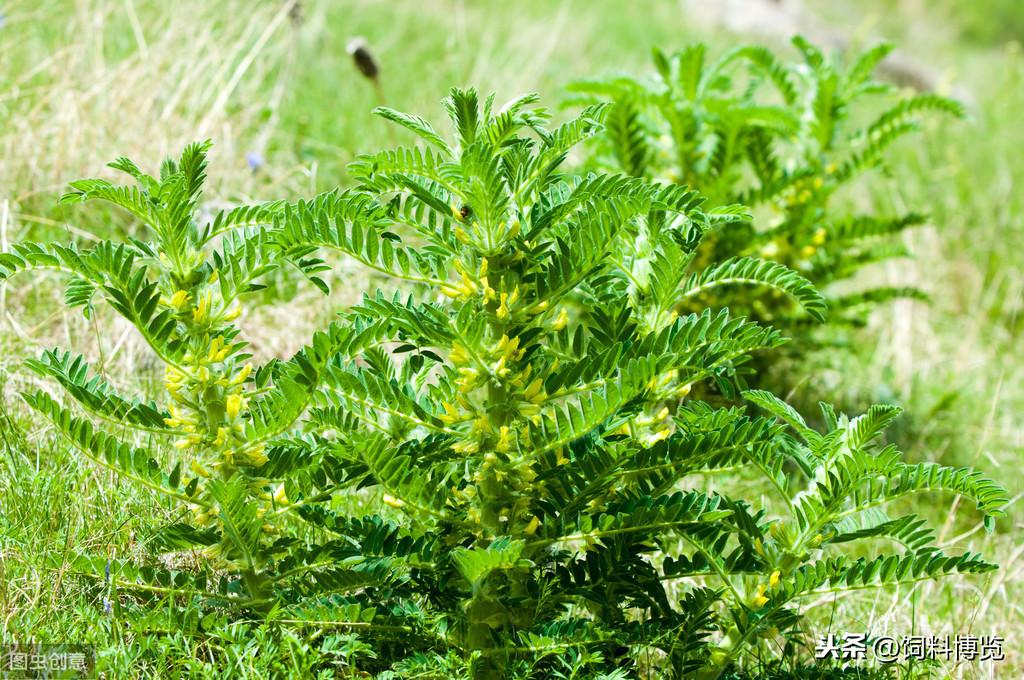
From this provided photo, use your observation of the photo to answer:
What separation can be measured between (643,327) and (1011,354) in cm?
297

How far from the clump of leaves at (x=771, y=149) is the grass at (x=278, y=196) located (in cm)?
Result: 46

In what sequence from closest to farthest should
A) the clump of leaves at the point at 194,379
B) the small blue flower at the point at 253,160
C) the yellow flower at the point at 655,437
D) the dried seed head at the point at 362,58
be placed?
the clump of leaves at the point at 194,379
the yellow flower at the point at 655,437
the small blue flower at the point at 253,160
the dried seed head at the point at 362,58

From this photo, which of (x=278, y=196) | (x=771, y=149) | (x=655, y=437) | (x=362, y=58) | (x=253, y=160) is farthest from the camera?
(x=278, y=196)

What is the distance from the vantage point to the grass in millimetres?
1806

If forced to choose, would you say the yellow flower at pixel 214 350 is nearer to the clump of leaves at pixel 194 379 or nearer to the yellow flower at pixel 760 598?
the clump of leaves at pixel 194 379

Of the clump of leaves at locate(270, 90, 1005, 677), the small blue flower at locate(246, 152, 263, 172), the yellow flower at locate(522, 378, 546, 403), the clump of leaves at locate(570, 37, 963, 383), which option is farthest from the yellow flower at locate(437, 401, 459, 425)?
the small blue flower at locate(246, 152, 263, 172)

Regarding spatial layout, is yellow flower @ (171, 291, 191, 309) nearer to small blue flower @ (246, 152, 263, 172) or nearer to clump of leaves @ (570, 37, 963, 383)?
clump of leaves @ (570, 37, 963, 383)

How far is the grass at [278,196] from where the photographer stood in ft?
5.92

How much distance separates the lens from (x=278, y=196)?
349 cm

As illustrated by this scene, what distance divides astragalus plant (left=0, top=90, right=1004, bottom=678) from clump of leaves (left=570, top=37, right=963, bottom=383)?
1133 mm

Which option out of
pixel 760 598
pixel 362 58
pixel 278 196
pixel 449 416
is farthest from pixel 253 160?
pixel 760 598

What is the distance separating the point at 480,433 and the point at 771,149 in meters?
1.72

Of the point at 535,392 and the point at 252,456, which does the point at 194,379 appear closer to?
the point at 252,456

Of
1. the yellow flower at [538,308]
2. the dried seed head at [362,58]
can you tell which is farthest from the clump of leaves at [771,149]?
the yellow flower at [538,308]
